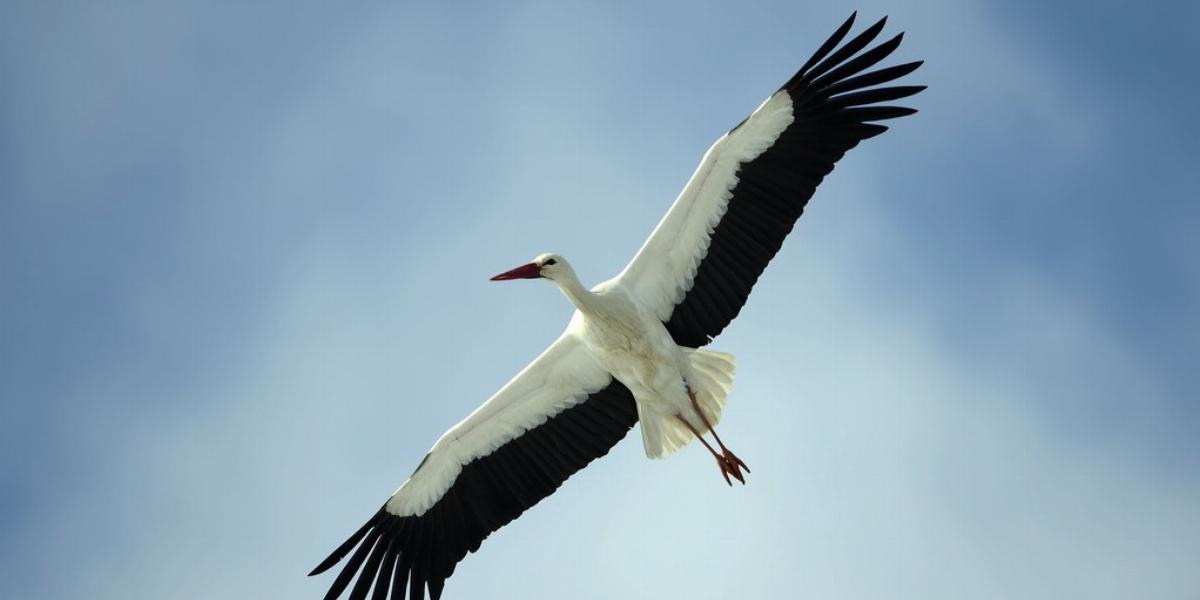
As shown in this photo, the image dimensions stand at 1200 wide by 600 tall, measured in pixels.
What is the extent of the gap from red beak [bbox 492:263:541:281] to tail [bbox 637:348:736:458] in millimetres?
1196

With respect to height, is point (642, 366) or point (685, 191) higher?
point (685, 191)

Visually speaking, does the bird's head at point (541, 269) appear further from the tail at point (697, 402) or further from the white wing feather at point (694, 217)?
the tail at point (697, 402)

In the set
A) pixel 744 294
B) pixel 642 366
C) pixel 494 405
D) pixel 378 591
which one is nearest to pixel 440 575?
pixel 378 591

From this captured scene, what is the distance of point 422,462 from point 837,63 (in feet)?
13.4

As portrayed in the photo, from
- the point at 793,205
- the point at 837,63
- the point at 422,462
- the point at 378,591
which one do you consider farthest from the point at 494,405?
the point at 837,63

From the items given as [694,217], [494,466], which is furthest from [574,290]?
[494,466]

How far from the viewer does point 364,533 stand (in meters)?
11.8

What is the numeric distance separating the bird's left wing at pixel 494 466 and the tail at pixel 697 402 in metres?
0.32

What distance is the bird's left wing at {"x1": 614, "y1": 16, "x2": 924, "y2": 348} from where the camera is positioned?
37.0 feet

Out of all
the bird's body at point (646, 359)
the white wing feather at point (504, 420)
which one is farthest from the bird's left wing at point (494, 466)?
the bird's body at point (646, 359)

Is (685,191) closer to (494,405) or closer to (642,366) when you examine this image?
(642,366)

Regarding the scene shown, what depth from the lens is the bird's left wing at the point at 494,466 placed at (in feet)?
38.9

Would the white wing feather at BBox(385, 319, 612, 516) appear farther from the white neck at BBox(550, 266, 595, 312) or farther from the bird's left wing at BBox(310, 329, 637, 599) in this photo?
the white neck at BBox(550, 266, 595, 312)

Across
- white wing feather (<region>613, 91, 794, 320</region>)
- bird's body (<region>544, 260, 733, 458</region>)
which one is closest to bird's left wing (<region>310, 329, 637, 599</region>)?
bird's body (<region>544, 260, 733, 458</region>)
